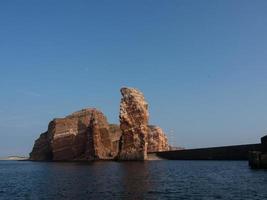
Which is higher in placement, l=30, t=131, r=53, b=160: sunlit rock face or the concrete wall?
l=30, t=131, r=53, b=160: sunlit rock face

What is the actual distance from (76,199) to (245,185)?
20.0m

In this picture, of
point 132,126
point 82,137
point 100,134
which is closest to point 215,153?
point 132,126

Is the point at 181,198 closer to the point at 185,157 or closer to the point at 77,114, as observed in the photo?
the point at 185,157

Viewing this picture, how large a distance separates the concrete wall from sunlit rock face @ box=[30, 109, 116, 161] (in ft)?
68.3

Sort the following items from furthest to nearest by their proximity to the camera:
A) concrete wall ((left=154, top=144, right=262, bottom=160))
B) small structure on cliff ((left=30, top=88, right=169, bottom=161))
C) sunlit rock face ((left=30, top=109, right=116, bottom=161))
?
1. sunlit rock face ((left=30, top=109, right=116, bottom=161))
2. small structure on cliff ((left=30, top=88, right=169, bottom=161))
3. concrete wall ((left=154, top=144, right=262, bottom=160))

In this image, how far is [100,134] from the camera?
A: 15650cm

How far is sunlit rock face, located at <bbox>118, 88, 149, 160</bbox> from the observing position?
5167 inches

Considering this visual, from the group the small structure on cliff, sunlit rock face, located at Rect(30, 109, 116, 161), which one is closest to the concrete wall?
the small structure on cliff

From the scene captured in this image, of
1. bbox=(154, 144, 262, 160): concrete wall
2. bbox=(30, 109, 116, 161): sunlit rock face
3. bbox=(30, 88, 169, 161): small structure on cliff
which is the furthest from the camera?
bbox=(30, 109, 116, 161): sunlit rock face

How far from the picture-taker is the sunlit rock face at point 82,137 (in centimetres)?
15375

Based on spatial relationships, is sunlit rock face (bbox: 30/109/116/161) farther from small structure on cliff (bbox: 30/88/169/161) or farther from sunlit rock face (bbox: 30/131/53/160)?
sunlit rock face (bbox: 30/131/53/160)

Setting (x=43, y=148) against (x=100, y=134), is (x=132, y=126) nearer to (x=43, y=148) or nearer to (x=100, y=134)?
(x=100, y=134)

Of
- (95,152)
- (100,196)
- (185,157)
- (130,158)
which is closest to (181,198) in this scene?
(100,196)

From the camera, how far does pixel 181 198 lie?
131ft
